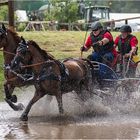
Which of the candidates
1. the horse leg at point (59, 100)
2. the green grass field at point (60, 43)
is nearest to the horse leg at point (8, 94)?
the horse leg at point (59, 100)

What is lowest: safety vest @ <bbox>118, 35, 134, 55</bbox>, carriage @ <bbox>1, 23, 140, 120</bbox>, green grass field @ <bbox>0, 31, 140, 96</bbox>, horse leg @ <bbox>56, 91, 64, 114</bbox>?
green grass field @ <bbox>0, 31, 140, 96</bbox>

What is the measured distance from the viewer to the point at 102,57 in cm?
1304

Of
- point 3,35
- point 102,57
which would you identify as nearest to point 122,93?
point 102,57

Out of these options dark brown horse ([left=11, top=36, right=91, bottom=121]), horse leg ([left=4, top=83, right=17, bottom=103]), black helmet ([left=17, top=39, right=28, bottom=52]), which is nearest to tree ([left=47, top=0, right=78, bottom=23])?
horse leg ([left=4, top=83, right=17, bottom=103])

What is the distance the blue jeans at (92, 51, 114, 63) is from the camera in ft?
42.6

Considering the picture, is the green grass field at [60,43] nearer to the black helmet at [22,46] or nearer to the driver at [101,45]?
the driver at [101,45]

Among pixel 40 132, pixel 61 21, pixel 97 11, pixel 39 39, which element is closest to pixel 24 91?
pixel 40 132

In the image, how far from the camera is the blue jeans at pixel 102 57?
12984mm

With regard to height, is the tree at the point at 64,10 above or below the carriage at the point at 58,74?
below

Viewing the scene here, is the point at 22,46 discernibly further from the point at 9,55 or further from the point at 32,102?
the point at 32,102

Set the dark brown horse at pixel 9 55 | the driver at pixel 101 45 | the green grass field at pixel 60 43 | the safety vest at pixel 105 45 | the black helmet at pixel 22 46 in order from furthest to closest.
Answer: the green grass field at pixel 60 43 < the safety vest at pixel 105 45 < the driver at pixel 101 45 < the dark brown horse at pixel 9 55 < the black helmet at pixel 22 46

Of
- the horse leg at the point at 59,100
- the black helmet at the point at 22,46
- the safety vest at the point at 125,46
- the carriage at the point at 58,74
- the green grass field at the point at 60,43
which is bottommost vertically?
the green grass field at the point at 60,43

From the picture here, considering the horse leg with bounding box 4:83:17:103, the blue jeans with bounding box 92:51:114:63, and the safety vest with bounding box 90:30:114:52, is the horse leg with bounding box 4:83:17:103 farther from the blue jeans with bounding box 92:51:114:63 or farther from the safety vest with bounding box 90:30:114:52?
the safety vest with bounding box 90:30:114:52

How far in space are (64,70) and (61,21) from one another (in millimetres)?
33989
